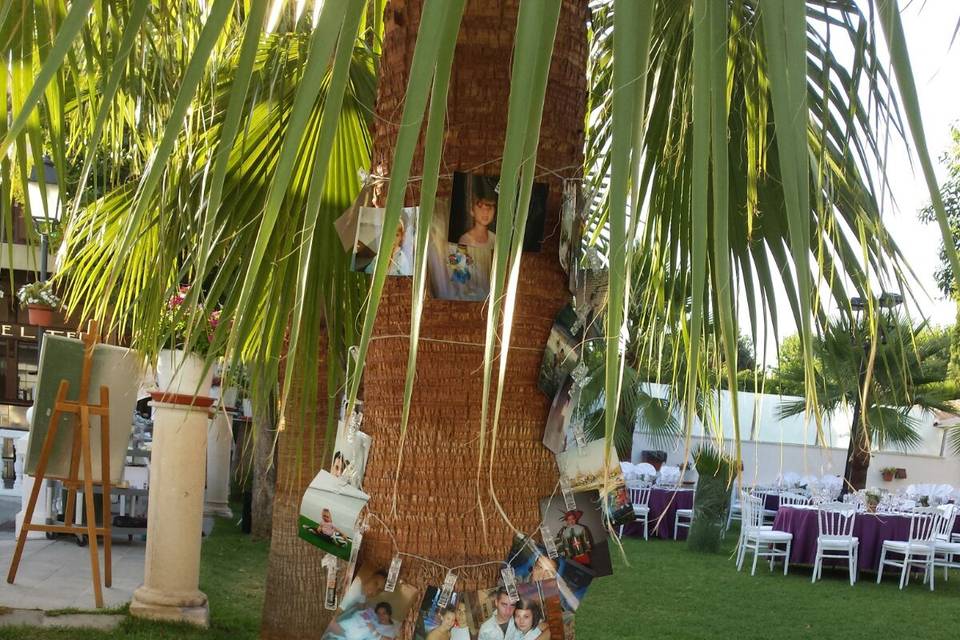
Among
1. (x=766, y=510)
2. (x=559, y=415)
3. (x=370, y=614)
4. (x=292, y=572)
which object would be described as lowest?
(x=766, y=510)

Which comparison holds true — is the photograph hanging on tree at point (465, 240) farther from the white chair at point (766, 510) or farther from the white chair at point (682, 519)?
the white chair at point (766, 510)

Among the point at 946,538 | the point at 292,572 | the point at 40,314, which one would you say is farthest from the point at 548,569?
the point at 946,538

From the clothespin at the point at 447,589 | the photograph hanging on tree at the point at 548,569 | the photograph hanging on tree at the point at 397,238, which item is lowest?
the clothespin at the point at 447,589

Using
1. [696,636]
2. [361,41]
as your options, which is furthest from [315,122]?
[696,636]

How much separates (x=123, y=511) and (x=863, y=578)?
7.27 metres

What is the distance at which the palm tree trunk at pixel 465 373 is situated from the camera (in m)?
1.70

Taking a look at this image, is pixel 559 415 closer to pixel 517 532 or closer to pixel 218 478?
pixel 517 532

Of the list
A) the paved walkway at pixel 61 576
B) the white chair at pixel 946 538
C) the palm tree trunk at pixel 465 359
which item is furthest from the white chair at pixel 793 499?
the palm tree trunk at pixel 465 359

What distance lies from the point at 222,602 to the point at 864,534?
6509 mm

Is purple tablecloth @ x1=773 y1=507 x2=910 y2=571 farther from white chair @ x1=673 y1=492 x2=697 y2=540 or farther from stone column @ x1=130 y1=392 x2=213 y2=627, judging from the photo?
stone column @ x1=130 y1=392 x2=213 y2=627

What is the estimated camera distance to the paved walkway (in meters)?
5.27

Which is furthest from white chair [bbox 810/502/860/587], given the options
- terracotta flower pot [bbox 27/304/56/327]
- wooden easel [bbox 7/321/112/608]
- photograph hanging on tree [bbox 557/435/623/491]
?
photograph hanging on tree [bbox 557/435/623/491]

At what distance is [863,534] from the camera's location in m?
9.61

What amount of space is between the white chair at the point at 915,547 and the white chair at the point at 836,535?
0.29 meters
